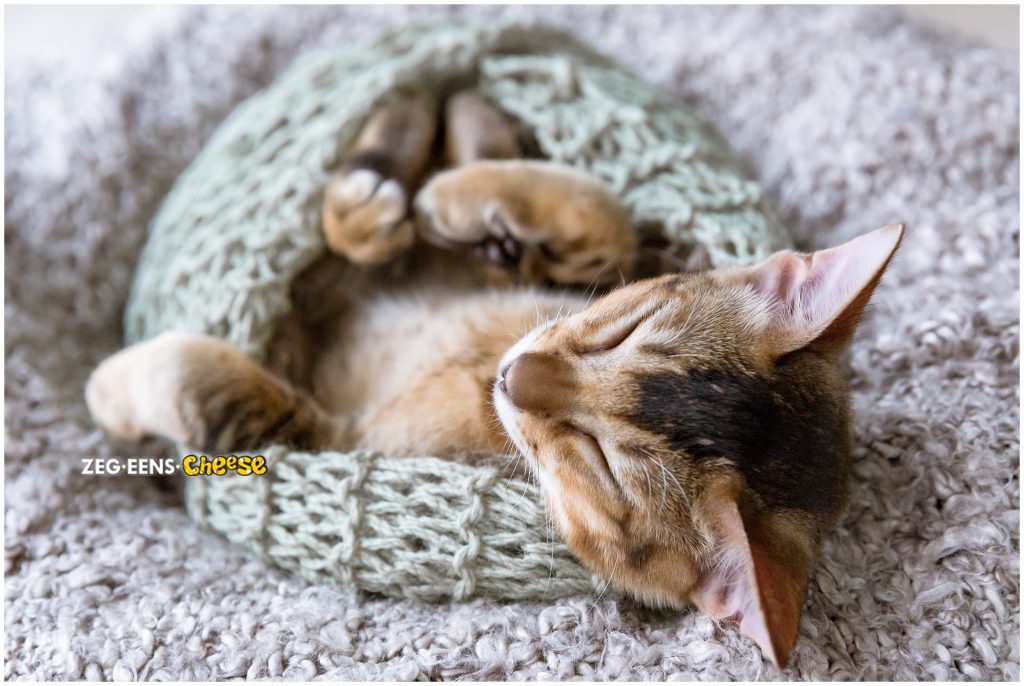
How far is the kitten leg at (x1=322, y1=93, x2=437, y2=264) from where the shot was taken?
1236mm

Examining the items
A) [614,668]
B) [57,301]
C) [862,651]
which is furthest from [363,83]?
[862,651]

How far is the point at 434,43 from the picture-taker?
54.8 inches

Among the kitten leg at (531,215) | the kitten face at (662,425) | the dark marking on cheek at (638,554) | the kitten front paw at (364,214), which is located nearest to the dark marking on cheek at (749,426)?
the kitten face at (662,425)

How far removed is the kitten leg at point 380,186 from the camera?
1.24 m

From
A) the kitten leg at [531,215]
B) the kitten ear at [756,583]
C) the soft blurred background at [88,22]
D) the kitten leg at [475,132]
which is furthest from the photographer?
the soft blurred background at [88,22]

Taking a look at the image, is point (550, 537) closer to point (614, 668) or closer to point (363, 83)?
point (614, 668)

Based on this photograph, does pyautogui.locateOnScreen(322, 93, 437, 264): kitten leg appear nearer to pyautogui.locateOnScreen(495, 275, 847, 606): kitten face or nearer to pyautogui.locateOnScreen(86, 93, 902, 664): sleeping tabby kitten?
pyautogui.locateOnScreen(86, 93, 902, 664): sleeping tabby kitten

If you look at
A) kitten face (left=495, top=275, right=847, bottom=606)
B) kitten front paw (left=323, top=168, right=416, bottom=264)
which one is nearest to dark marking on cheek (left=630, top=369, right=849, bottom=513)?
kitten face (left=495, top=275, right=847, bottom=606)

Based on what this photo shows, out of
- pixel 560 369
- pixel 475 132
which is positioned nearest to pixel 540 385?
pixel 560 369

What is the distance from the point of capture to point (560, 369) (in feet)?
3.10

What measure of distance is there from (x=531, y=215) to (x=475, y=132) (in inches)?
8.0

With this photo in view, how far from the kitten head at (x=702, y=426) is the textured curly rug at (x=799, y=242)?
10cm

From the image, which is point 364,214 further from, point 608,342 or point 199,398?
point 608,342

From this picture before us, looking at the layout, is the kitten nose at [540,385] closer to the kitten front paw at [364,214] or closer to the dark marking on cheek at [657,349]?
the dark marking on cheek at [657,349]
